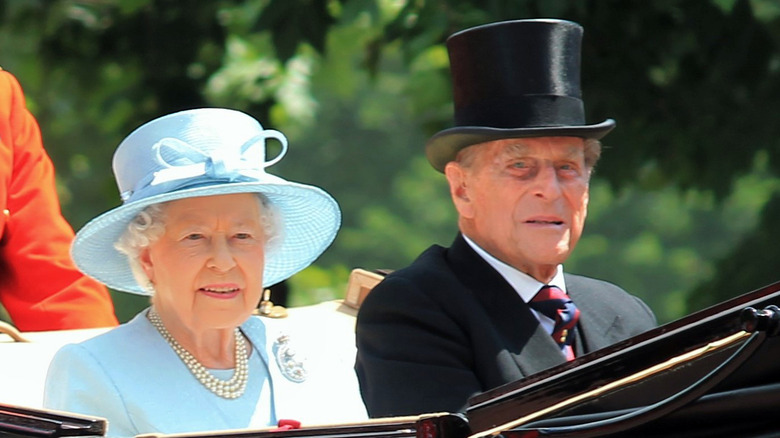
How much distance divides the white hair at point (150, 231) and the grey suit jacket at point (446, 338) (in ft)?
0.79

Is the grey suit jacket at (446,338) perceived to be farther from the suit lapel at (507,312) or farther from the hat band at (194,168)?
the hat band at (194,168)

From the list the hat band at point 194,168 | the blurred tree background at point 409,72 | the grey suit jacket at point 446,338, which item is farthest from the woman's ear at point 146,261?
the blurred tree background at point 409,72

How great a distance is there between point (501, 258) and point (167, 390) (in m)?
0.79

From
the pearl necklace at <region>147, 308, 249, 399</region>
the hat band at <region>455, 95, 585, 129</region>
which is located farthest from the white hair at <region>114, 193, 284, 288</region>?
the hat band at <region>455, 95, 585, 129</region>

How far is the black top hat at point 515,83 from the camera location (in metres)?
3.28

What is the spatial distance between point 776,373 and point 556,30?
1.39 m

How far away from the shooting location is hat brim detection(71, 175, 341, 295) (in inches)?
115

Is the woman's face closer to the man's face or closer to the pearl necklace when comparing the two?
the pearl necklace

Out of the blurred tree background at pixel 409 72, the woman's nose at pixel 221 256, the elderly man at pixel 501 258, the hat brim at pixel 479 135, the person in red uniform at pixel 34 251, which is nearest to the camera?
the woman's nose at pixel 221 256

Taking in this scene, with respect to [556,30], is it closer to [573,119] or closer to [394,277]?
[573,119]

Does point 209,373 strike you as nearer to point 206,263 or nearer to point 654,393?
point 206,263

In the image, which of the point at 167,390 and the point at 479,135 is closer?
the point at 167,390

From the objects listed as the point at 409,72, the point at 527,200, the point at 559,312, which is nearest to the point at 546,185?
the point at 527,200

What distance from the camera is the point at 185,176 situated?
293cm
